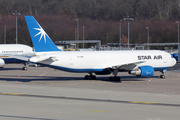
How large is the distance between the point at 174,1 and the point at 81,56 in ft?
487

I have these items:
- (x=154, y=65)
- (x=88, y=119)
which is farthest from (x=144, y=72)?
(x=88, y=119)

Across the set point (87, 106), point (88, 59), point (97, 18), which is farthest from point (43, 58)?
point (97, 18)

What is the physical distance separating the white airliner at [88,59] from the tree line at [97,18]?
96394 mm

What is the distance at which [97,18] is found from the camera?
17888 centimetres

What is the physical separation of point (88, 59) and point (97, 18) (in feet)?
466

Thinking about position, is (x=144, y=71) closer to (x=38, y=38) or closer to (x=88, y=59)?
(x=88, y=59)

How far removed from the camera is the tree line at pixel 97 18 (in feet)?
471

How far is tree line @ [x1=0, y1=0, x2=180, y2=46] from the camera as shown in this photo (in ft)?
471

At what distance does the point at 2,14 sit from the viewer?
177m

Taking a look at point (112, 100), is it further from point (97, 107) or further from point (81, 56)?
point (81, 56)

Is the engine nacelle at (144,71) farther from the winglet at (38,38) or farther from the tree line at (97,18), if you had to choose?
the tree line at (97,18)

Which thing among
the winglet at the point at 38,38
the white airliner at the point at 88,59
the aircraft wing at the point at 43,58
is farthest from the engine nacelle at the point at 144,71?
the winglet at the point at 38,38

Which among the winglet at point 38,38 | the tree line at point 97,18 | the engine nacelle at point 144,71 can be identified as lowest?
→ the engine nacelle at point 144,71

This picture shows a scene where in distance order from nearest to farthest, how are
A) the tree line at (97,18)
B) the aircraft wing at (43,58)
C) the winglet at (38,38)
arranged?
the aircraft wing at (43,58), the winglet at (38,38), the tree line at (97,18)
